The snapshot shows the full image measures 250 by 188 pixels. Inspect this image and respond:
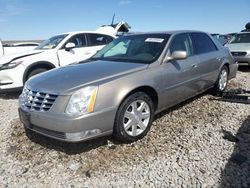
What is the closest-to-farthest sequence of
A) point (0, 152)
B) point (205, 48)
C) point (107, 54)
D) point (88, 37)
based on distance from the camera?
point (0, 152) < point (107, 54) < point (205, 48) < point (88, 37)

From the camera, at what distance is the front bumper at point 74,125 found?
331 centimetres

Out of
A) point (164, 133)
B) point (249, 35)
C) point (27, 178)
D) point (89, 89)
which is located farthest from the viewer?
point (249, 35)

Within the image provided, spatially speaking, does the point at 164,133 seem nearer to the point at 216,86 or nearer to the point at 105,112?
the point at 105,112

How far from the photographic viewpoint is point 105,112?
3.46m

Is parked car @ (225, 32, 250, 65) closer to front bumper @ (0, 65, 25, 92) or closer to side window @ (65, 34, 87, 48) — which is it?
side window @ (65, 34, 87, 48)

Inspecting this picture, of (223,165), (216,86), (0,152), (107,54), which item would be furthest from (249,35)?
(0,152)

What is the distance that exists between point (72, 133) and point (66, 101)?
0.39 m

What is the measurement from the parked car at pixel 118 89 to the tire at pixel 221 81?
85 cm

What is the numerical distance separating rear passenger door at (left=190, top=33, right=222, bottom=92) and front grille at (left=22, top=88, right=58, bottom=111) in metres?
2.60

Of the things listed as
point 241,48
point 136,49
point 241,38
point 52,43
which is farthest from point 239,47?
point 136,49

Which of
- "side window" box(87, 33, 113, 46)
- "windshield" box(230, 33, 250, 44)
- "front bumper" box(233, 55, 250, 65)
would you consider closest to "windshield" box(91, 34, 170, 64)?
"side window" box(87, 33, 113, 46)

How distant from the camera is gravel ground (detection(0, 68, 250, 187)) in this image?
121 inches

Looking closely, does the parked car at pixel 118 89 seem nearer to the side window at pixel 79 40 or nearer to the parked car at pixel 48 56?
the parked car at pixel 48 56

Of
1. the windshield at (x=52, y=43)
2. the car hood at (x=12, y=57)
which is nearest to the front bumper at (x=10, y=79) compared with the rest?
the car hood at (x=12, y=57)
